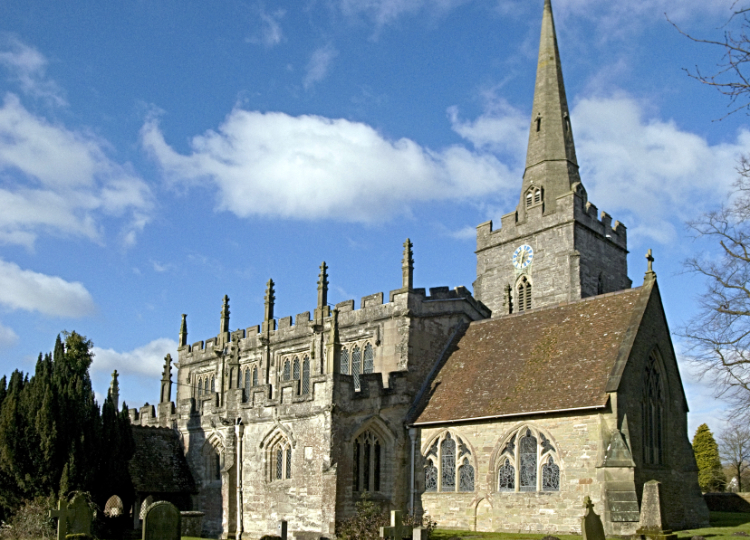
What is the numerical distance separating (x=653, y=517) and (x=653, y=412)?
5.73 metres

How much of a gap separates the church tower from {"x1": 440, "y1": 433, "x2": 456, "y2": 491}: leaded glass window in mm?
13018

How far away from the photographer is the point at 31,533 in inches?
913

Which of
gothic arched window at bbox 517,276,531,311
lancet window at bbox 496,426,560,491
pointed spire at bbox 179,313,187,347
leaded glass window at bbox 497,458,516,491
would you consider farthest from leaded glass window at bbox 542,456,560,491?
pointed spire at bbox 179,313,187,347

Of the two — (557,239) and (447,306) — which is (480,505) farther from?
(557,239)

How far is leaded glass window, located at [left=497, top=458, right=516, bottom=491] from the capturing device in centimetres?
2372

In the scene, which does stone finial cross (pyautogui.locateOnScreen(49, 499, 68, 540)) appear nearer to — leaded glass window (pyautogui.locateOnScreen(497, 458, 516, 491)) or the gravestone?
leaded glass window (pyautogui.locateOnScreen(497, 458, 516, 491))

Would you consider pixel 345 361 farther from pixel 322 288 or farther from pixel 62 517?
pixel 62 517

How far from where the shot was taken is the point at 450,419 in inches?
1005

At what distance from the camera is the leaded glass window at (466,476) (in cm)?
2492

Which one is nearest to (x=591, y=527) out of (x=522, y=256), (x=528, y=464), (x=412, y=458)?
(x=528, y=464)

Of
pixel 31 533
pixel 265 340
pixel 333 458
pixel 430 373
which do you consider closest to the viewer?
pixel 31 533

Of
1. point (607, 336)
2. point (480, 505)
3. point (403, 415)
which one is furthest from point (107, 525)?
point (607, 336)

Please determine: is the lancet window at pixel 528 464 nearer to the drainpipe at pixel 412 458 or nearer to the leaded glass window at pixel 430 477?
the leaded glass window at pixel 430 477

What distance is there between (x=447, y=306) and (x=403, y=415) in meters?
5.26
